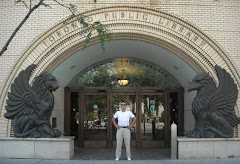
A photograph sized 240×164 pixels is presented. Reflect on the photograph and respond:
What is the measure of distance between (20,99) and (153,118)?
5507 millimetres

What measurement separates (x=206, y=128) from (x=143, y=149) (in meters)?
3.19

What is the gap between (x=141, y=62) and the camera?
11406 millimetres

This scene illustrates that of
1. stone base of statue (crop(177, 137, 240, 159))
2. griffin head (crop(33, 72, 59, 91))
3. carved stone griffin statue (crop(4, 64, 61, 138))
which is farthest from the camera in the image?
griffin head (crop(33, 72, 59, 91))

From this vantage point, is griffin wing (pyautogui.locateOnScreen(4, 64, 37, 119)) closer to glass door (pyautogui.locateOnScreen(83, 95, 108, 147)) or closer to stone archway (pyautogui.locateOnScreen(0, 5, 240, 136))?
stone archway (pyautogui.locateOnScreen(0, 5, 240, 136))

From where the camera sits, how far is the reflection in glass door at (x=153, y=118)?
1143 cm

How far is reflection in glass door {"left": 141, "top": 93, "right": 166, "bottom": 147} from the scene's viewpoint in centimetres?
1143

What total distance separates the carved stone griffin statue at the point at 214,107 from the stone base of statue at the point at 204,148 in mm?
176

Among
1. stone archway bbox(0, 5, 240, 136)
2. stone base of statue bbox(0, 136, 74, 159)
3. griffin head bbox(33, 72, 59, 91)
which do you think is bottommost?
stone base of statue bbox(0, 136, 74, 159)

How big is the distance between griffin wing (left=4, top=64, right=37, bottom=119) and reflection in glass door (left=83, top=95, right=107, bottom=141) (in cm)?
342

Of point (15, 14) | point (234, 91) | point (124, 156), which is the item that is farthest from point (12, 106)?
point (234, 91)

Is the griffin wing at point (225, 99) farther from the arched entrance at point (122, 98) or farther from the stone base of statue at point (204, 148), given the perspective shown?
the arched entrance at point (122, 98)

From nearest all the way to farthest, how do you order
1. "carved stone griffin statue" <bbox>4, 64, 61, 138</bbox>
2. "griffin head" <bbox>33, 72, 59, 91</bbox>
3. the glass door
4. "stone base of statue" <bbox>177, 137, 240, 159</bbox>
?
"stone base of statue" <bbox>177, 137, 240, 159</bbox> → "carved stone griffin statue" <bbox>4, 64, 61, 138</bbox> → "griffin head" <bbox>33, 72, 59, 91</bbox> → the glass door

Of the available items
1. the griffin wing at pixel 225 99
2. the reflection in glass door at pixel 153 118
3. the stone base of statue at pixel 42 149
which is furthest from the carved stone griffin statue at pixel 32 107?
the griffin wing at pixel 225 99

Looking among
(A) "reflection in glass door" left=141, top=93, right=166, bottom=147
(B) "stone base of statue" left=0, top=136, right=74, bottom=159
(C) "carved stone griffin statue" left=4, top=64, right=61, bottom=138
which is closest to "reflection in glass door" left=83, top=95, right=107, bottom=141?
(A) "reflection in glass door" left=141, top=93, right=166, bottom=147
